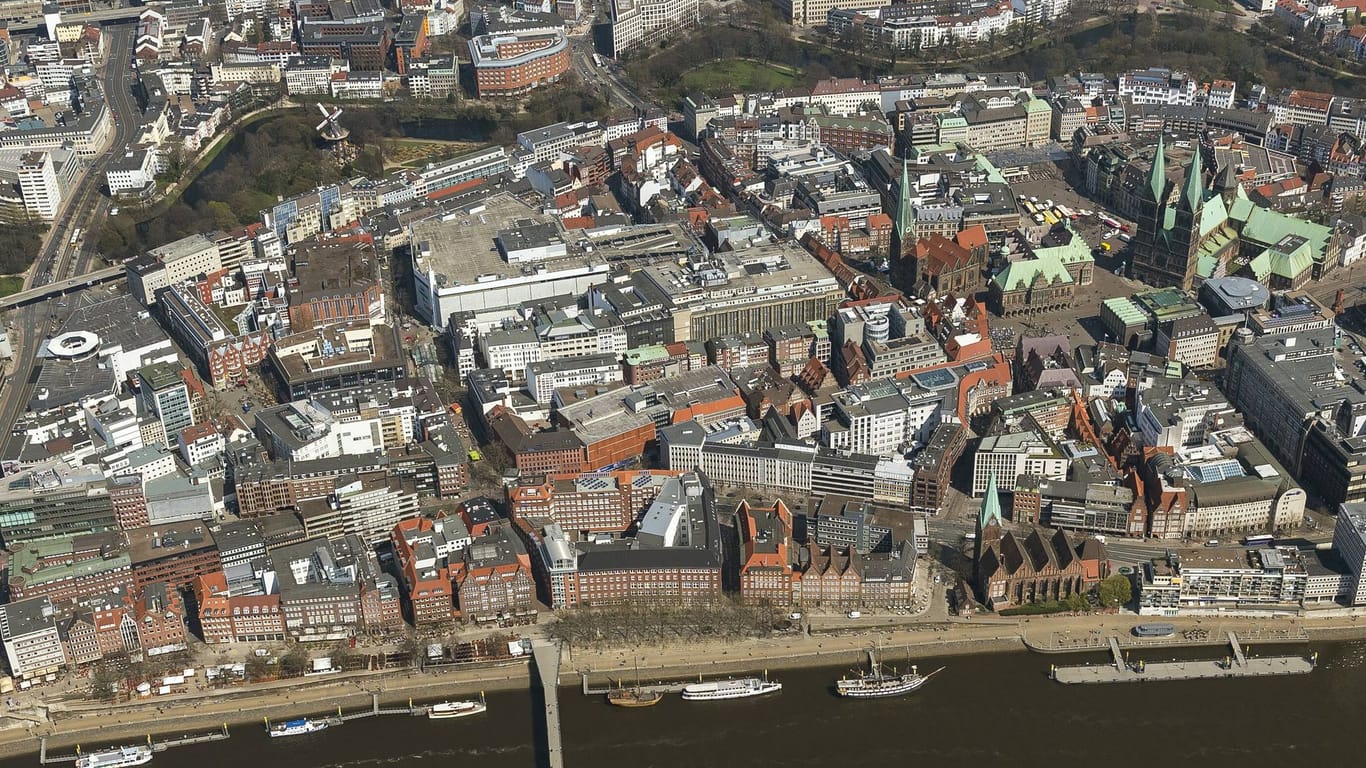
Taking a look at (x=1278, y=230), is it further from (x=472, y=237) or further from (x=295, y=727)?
(x=295, y=727)

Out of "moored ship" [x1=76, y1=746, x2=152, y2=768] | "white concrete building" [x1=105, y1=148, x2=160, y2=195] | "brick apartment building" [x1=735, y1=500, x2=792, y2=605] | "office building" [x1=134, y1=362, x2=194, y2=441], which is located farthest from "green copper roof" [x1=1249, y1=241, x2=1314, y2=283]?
"white concrete building" [x1=105, y1=148, x2=160, y2=195]

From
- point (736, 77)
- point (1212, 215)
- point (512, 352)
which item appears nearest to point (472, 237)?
point (512, 352)

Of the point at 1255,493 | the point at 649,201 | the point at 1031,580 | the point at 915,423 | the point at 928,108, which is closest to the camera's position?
the point at 1031,580

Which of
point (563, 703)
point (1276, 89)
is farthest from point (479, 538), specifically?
point (1276, 89)

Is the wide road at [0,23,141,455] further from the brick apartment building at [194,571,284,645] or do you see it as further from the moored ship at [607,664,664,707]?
the moored ship at [607,664,664,707]

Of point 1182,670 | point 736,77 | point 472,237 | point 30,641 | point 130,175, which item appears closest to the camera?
point 30,641

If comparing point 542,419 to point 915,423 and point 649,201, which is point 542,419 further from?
point 649,201
